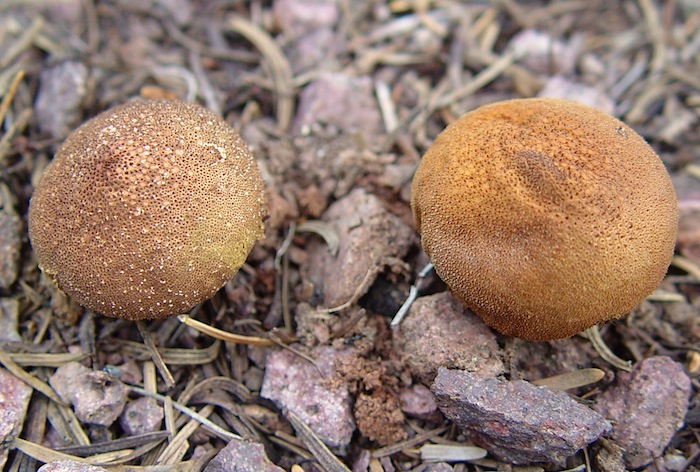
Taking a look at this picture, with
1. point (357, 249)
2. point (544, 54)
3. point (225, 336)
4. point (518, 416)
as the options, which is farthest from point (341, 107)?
point (518, 416)

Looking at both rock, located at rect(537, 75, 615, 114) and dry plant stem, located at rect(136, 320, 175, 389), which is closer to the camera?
dry plant stem, located at rect(136, 320, 175, 389)

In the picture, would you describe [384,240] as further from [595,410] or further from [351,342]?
[595,410]

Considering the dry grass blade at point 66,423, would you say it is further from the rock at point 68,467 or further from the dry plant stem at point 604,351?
the dry plant stem at point 604,351

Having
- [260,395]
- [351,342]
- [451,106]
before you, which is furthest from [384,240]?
[451,106]

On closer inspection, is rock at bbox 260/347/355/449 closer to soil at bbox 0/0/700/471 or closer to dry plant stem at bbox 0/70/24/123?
soil at bbox 0/0/700/471

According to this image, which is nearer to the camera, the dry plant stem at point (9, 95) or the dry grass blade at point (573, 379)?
the dry grass blade at point (573, 379)

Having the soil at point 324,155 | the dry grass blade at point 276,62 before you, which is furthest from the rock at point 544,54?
the dry grass blade at point 276,62

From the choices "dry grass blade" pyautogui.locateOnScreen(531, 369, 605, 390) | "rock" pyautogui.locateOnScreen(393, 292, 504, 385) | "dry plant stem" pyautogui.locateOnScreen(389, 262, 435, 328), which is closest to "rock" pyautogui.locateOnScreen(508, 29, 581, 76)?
"dry plant stem" pyautogui.locateOnScreen(389, 262, 435, 328)
